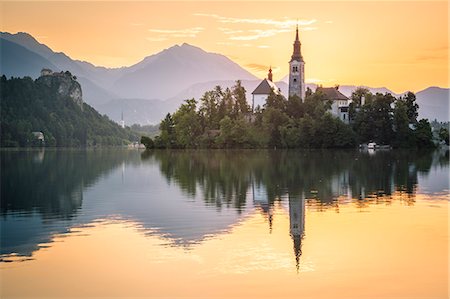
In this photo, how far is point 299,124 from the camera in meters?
124

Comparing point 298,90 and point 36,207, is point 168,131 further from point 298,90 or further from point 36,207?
point 36,207

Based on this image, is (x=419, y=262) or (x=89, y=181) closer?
(x=419, y=262)

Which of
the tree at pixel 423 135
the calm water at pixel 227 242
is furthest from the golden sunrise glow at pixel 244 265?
the tree at pixel 423 135

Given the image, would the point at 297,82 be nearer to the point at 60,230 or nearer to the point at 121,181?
the point at 121,181

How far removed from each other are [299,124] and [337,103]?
21.8 metres

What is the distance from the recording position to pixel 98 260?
19625 mm

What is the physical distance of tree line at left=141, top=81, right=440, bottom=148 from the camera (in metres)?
124

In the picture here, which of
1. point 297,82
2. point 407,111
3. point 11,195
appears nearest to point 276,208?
point 11,195

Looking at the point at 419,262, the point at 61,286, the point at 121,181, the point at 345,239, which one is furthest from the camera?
the point at 121,181

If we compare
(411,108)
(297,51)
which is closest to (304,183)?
(411,108)

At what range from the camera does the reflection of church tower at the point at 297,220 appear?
2138 centimetres

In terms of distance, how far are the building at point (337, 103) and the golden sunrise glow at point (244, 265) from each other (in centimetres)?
11367

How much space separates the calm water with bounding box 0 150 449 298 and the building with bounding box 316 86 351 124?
98.6 m

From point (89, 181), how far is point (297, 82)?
10658 centimetres
